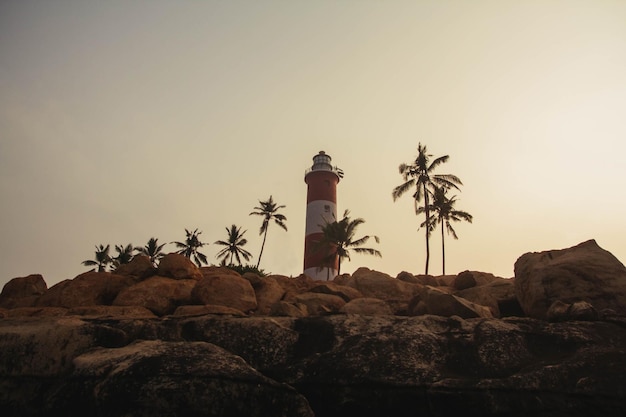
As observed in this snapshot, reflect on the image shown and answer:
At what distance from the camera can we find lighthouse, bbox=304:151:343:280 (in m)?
38.7

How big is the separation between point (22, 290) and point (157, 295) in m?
7.60

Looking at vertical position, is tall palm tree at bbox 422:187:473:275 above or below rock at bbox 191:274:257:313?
above

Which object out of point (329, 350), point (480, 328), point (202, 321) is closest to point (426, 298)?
point (480, 328)

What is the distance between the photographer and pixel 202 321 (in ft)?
22.2

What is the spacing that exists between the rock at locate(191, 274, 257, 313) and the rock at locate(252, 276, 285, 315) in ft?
2.52

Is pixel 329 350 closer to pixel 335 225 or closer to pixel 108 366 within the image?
pixel 108 366

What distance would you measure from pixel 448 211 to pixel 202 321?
34.9 meters

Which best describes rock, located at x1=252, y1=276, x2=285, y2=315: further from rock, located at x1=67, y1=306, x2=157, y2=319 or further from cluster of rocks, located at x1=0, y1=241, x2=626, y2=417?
cluster of rocks, located at x1=0, y1=241, x2=626, y2=417

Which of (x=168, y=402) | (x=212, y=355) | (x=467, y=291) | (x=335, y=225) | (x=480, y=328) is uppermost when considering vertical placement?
(x=335, y=225)

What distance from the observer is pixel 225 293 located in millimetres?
16047

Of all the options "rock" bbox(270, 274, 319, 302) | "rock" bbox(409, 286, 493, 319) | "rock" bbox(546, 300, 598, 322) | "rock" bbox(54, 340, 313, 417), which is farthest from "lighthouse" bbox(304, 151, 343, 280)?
"rock" bbox(54, 340, 313, 417)

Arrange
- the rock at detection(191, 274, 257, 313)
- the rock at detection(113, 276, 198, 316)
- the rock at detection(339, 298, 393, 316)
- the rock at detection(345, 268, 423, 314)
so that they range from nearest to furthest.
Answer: the rock at detection(339, 298, 393, 316) < the rock at detection(113, 276, 198, 316) < the rock at detection(191, 274, 257, 313) < the rock at detection(345, 268, 423, 314)

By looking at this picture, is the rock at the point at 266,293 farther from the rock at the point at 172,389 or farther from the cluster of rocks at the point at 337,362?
the rock at the point at 172,389

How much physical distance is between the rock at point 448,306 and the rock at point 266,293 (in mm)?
9503
